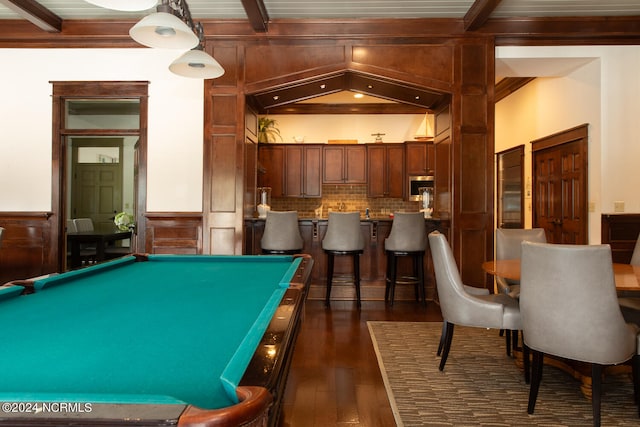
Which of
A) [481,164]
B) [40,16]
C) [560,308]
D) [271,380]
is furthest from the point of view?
[481,164]

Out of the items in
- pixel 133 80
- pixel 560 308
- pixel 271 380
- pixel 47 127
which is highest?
pixel 133 80

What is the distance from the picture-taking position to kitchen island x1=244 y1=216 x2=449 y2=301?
5.27m

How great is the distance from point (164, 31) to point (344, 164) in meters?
6.01

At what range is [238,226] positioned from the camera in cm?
A: 510

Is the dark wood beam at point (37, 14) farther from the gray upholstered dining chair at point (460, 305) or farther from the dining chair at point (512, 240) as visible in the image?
the dining chair at point (512, 240)

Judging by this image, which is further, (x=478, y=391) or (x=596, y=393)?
(x=478, y=391)

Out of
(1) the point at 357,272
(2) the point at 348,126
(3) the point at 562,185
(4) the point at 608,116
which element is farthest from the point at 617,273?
(2) the point at 348,126

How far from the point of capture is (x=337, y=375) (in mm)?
2850

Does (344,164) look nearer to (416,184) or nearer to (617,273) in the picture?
(416,184)

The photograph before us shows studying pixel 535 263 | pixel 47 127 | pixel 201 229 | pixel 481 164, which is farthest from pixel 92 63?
pixel 535 263

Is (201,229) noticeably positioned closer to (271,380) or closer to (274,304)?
(274,304)

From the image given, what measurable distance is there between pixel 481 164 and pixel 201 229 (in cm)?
348

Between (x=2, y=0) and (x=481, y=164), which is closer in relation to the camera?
(x=2, y=0)

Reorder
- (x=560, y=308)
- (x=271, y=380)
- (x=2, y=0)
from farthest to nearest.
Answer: (x=2, y=0) < (x=560, y=308) < (x=271, y=380)
